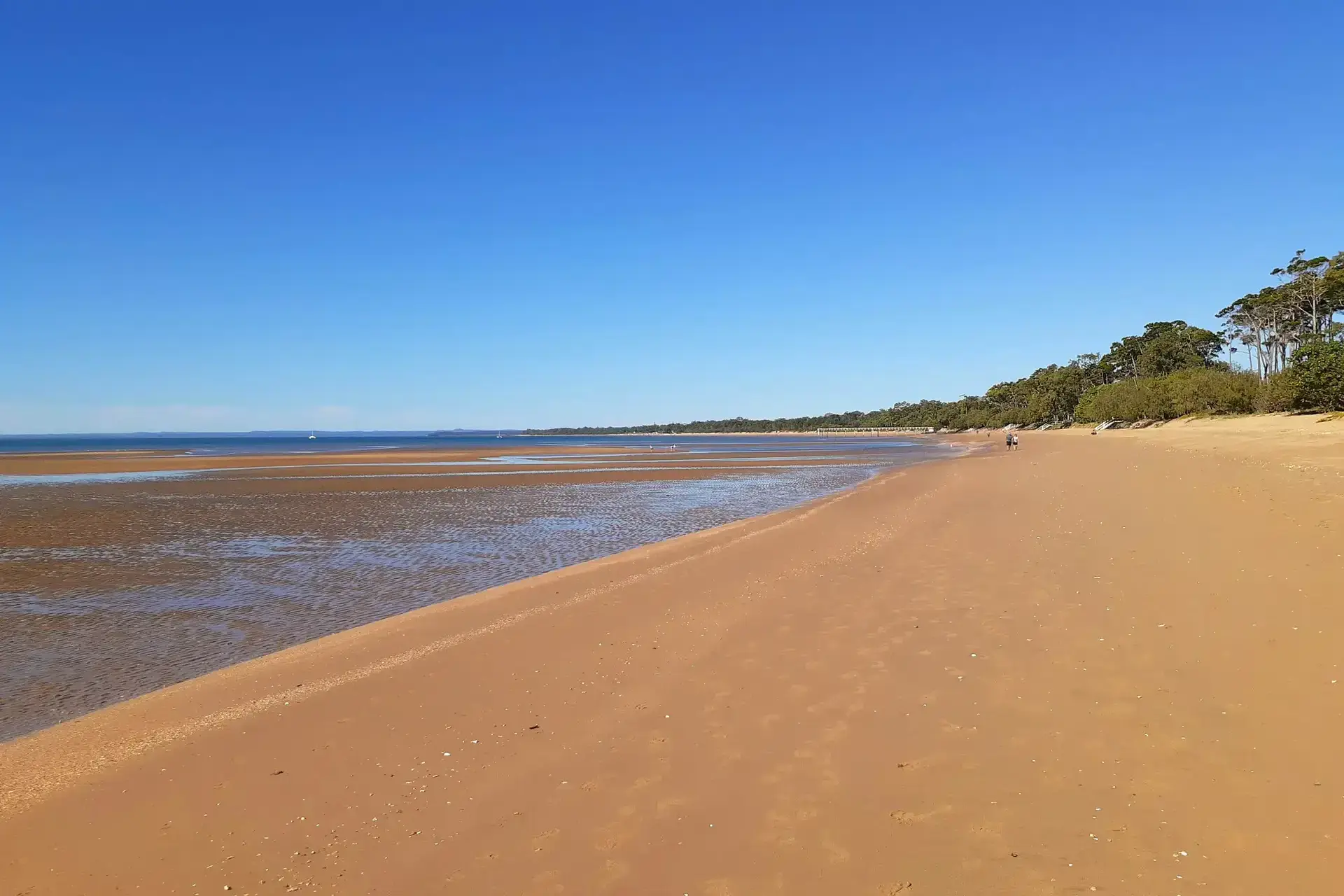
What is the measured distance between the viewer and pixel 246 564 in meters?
15.0

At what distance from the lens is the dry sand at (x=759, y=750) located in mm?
3945

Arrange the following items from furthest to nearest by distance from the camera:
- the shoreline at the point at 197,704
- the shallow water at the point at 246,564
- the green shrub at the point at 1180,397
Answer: the green shrub at the point at 1180,397 → the shallow water at the point at 246,564 → the shoreline at the point at 197,704

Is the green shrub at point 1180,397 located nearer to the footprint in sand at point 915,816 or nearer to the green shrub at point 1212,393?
the green shrub at point 1212,393

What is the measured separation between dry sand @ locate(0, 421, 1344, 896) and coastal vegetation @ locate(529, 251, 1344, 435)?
5322 cm

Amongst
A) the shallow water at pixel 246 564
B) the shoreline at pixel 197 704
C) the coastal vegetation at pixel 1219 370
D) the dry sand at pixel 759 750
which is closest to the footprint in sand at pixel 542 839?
the dry sand at pixel 759 750

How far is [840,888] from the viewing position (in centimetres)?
371

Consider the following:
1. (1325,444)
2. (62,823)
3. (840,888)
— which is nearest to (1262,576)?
(840,888)

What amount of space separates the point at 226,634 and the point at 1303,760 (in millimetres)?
11627

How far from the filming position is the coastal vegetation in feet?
166

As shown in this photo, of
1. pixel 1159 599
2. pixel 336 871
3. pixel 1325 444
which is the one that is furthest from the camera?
pixel 1325 444

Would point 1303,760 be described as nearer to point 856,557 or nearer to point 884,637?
point 884,637

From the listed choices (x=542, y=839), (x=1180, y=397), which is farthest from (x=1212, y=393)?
(x=542, y=839)

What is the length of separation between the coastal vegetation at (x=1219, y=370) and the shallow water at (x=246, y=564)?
43.5 metres

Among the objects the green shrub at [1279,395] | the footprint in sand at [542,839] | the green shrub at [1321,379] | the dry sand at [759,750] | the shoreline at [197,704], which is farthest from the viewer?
the green shrub at [1279,395]
